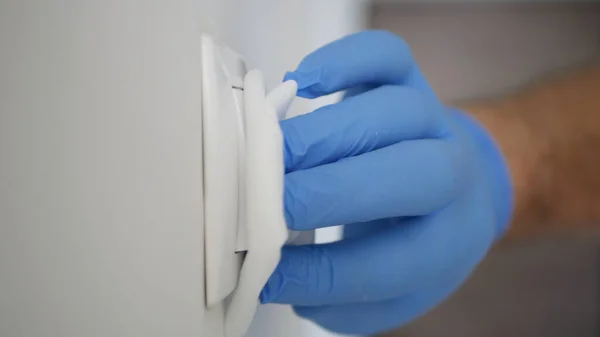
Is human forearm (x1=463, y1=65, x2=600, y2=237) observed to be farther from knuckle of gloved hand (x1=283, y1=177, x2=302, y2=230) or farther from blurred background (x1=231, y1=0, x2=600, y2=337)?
knuckle of gloved hand (x1=283, y1=177, x2=302, y2=230)

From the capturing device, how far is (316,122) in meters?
0.37

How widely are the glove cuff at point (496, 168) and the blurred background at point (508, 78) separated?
1.10 ft

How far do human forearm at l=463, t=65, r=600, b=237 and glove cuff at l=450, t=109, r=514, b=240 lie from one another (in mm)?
28

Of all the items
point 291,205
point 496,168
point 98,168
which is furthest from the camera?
point 496,168

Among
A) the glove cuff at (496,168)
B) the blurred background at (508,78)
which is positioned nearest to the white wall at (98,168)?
the glove cuff at (496,168)

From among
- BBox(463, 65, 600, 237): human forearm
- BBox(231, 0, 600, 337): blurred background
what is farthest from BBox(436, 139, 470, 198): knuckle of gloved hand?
BBox(231, 0, 600, 337): blurred background

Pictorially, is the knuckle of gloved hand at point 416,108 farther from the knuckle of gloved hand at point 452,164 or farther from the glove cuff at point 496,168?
the glove cuff at point 496,168

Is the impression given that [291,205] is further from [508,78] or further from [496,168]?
[508,78]

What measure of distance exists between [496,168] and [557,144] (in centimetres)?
14

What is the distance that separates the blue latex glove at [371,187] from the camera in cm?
36

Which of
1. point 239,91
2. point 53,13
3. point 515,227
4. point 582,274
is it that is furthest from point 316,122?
point 582,274

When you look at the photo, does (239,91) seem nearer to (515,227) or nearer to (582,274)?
(515,227)

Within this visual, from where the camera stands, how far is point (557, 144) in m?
0.71

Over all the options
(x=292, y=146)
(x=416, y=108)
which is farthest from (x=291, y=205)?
(x=416, y=108)
